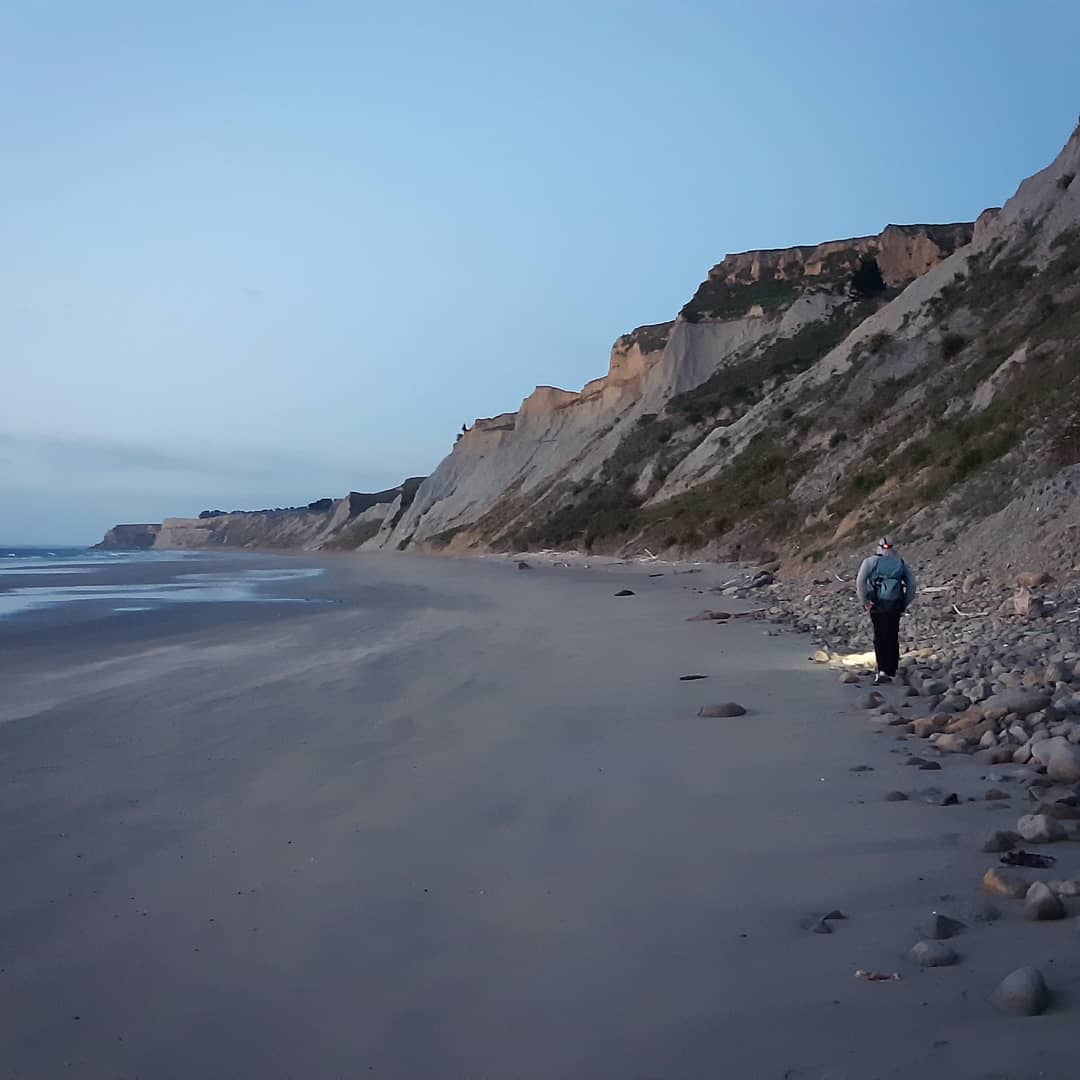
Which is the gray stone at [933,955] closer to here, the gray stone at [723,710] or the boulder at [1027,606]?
the gray stone at [723,710]

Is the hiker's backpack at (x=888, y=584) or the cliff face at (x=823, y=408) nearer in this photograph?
the hiker's backpack at (x=888, y=584)

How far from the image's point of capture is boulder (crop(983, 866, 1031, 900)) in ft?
12.2

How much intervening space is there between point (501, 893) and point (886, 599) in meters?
5.19

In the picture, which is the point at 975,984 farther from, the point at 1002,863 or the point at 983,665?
the point at 983,665

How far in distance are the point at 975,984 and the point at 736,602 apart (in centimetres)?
1400

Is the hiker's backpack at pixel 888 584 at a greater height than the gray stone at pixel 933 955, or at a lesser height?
greater

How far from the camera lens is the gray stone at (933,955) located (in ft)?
10.7

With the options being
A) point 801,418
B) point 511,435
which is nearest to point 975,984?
point 801,418

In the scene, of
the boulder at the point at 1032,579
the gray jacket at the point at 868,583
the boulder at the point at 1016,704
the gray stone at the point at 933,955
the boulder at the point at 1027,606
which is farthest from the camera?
the boulder at the point at 1032,579

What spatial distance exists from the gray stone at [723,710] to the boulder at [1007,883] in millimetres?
3751

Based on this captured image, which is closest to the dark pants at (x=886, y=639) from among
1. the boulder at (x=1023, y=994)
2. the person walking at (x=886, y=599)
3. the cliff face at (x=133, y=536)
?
the person walking at (x=886, y=599)

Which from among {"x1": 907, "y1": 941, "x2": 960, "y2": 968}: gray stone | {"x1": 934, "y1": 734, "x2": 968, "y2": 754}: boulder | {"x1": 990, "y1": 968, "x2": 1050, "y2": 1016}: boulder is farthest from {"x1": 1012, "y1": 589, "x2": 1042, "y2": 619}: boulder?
{"x1": 990, "y1": 968, "x2": 1050, "y2": 1016}: boulder

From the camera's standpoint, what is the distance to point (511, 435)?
73938 millimetres

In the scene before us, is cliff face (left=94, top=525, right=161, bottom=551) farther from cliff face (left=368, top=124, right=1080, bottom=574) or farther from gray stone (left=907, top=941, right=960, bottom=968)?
gray stone (left=907, top=941, right=960, bottom=968)
